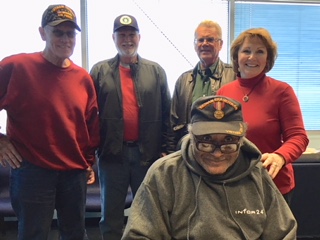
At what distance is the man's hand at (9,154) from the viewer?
76.5 inches

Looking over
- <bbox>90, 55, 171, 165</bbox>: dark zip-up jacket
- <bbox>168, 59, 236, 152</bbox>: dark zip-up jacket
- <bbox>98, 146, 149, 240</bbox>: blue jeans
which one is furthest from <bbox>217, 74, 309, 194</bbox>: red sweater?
<bbox>98, 146, 149, 240</bbox>: blue jeans

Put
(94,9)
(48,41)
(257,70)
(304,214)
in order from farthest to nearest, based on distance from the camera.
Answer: (94,9) → (304,214) → (48,41) → (257,70)

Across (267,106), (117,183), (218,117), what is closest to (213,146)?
(218,117)

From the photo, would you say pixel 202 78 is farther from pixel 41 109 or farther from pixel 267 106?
pixel 41 109

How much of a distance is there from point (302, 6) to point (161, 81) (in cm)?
208

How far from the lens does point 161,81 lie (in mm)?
2570

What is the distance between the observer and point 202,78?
2.48 metres

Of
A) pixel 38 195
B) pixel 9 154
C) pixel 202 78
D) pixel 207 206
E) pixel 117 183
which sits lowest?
pixel 117 183

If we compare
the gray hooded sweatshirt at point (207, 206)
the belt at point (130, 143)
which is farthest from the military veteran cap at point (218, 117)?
the belt at point (130, 143)

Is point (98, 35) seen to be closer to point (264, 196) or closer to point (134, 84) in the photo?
point (134, 84)

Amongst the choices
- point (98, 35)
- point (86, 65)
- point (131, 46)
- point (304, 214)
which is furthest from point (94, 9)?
point (304, 214)

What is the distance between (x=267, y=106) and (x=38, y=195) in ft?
4.10

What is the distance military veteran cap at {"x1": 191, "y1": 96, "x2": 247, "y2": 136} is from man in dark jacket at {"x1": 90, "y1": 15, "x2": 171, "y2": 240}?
3.30 ft

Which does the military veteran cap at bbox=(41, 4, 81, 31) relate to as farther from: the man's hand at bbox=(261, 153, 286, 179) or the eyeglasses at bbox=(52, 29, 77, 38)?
the man's hand at bbox=(261, 153, 286, 179)
